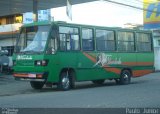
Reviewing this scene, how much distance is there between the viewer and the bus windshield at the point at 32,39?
21.0 m

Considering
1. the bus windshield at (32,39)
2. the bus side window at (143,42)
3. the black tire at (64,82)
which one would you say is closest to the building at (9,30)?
the bus side window at (143,42)

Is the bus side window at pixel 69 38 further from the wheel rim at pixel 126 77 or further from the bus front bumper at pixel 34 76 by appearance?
the wheel rim at pixel 126 77

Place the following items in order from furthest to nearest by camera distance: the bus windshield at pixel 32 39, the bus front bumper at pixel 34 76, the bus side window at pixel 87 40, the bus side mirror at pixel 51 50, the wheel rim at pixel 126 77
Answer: the wheel rim at pixel 126 77
the bus side window at pixel 87 40
the bus windshield at pixel 32 39
the bus side mirror at pixel 51 50
the bus front bumper at pixel 34 76

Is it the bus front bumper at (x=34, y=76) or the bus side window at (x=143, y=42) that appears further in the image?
the bus side window at (x=143, y=42)

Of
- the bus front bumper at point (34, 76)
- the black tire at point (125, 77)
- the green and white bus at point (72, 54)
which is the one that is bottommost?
the black tire at point (125, 77)

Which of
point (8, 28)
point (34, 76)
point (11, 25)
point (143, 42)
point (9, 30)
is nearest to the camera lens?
point (34, 76)

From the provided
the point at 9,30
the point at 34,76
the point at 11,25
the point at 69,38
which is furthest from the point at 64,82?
the point at 9,30

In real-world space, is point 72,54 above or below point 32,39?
below

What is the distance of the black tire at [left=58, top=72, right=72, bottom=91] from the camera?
70.4 ft

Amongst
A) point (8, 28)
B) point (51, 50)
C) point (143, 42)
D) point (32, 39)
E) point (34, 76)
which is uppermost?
point (8, 28)

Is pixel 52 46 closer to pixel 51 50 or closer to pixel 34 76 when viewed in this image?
pixel 51 50

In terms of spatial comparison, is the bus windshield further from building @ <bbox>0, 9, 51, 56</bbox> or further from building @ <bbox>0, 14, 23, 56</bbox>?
building @ <bbox>0, 9, 51, 56</bbox>

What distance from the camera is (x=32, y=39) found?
21.5 m

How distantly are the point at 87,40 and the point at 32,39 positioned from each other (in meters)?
3.32
